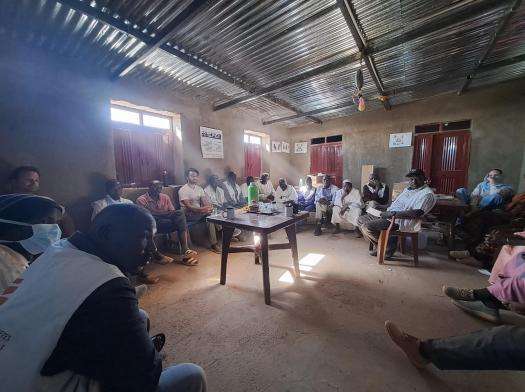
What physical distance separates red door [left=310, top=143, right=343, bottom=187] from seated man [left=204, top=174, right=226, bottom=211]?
14.6ft

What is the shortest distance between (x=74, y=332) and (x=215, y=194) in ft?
16.0

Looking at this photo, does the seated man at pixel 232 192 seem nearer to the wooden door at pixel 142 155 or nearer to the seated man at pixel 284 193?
the seated man at pixel 284 193

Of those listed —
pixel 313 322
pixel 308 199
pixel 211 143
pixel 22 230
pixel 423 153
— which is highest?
pixel 211 143

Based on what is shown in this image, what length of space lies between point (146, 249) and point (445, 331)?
8.81ft

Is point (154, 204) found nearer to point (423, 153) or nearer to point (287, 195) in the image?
point (287, 195)

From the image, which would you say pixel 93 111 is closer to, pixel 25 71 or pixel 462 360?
pixel 25 71

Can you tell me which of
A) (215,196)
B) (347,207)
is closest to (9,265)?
(215,196)

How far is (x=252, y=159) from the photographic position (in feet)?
25.1

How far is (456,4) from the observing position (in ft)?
9.25

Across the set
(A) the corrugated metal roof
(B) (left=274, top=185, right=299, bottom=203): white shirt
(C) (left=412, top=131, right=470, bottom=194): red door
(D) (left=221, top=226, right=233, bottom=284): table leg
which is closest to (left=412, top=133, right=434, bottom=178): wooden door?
(C) (left=412, top=131, right=470, bottom=194): red door

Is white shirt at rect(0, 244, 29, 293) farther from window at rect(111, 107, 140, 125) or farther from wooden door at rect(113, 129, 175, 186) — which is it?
window at rect(111, 107, 140, 125)

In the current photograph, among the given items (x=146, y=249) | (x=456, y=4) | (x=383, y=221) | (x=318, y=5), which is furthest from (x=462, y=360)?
(x=456, y=4)

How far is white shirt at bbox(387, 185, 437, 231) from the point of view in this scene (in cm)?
346

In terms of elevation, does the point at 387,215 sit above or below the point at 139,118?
below
